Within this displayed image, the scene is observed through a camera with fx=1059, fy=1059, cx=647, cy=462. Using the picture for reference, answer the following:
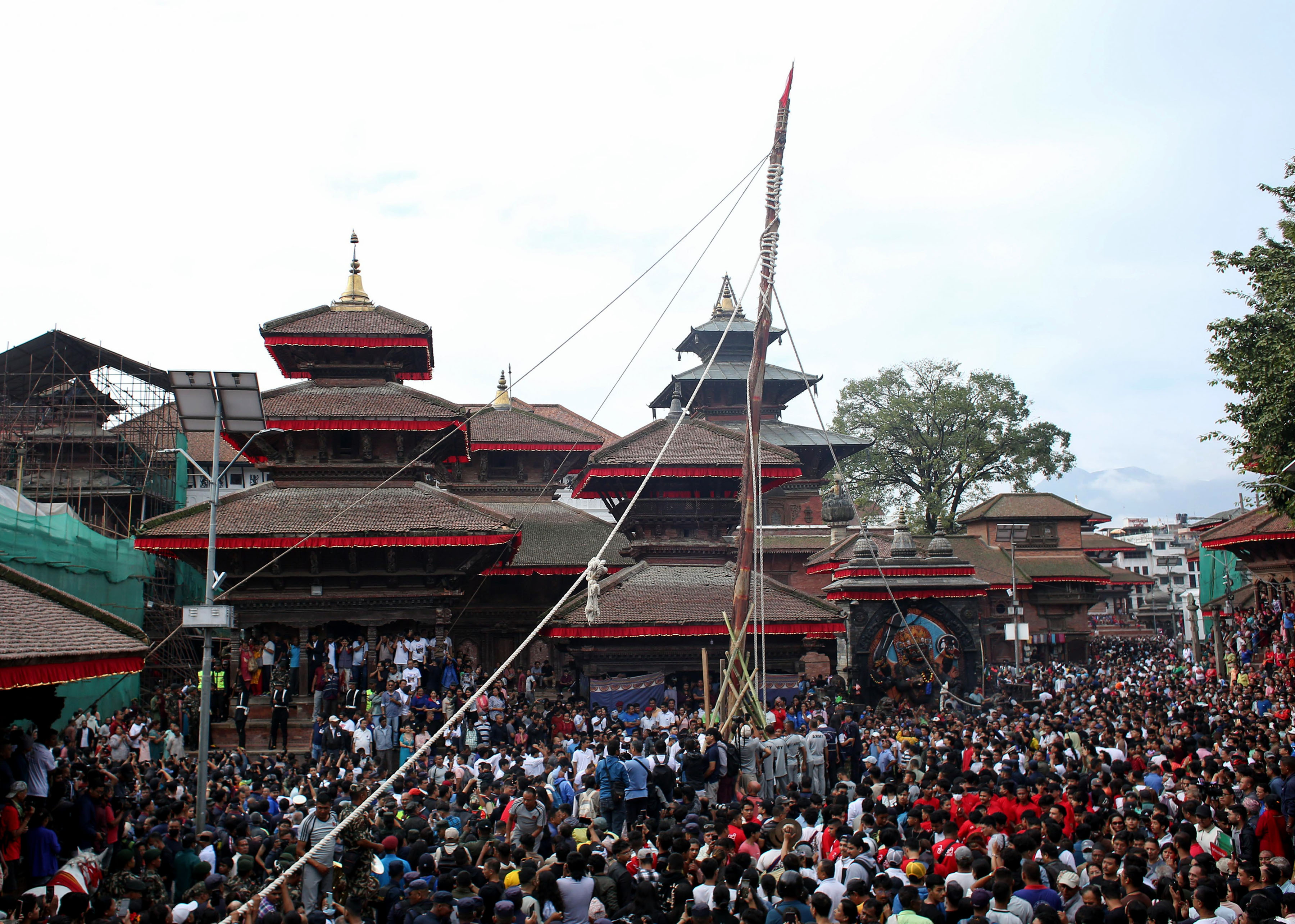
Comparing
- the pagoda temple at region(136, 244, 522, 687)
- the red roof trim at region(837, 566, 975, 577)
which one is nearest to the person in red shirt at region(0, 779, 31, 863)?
the pagoda temple at region(136, 244, 522, 687)

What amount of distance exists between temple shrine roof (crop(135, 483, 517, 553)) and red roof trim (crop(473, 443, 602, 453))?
824 centimetres

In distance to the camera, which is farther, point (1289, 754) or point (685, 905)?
point (1289, 754)

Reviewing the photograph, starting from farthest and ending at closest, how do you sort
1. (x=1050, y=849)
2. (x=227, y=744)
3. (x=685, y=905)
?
(x=227, y=744), (x=1050, y=849), (x=685, y=905)

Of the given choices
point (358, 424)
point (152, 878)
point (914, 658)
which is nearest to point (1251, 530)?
point (914, 658)

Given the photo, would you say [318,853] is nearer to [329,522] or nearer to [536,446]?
[329,522]

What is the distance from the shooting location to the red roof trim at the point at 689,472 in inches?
1083

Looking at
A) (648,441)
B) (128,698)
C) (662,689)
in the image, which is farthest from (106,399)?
(662,689)

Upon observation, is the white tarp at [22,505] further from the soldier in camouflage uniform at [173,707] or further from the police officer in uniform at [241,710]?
the police officer in uniform at [241,710]

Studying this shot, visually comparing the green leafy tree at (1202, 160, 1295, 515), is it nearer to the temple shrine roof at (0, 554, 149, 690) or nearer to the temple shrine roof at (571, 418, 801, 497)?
the temple shrine roof at (571, 418, 801, 497)

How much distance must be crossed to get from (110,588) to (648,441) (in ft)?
51.0

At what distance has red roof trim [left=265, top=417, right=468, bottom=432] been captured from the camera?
2675cm

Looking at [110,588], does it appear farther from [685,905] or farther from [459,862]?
[685,905]

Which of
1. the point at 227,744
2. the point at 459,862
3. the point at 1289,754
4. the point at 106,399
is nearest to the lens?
the point at 459,862

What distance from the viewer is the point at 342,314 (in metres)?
29.7
